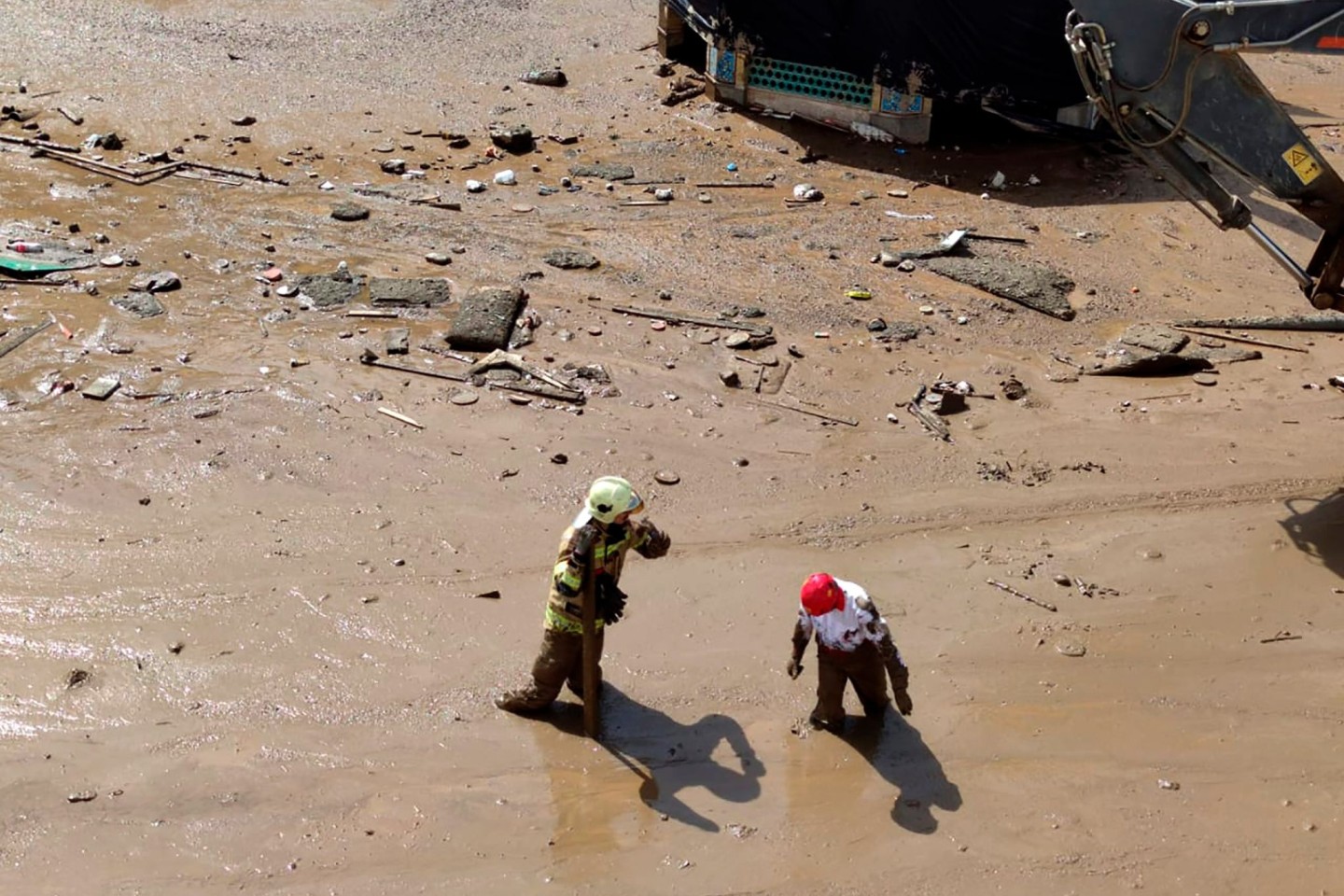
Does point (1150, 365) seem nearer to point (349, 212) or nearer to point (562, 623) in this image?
point (562, 623)

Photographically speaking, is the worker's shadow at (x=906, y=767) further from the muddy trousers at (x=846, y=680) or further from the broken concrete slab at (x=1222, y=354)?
the broken concrete slab at (x=1222, y=354)

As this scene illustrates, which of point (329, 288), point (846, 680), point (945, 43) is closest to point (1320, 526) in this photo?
point (846, 680)

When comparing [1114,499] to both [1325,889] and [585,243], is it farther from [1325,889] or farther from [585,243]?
[585,243]

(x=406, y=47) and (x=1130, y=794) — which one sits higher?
(x=406, y=47)

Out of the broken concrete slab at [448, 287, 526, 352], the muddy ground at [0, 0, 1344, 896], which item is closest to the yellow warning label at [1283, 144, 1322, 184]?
the muddy ground at [0, 0, 1344, 896]

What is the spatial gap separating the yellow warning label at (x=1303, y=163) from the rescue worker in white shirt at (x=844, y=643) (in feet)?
13.3

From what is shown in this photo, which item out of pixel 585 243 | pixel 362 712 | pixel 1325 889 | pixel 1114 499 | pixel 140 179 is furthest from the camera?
pixel 140 179

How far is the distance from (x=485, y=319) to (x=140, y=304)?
2972 millimetres

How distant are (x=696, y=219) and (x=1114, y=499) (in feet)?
18.0

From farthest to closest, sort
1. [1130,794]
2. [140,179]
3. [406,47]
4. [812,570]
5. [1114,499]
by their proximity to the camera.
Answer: [406,47], [140,179], [1114,499], [812,570], [1130,794]

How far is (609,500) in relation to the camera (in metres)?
5.24

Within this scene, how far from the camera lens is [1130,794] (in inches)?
220

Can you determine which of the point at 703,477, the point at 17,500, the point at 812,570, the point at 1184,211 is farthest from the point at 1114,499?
the point at 17,500

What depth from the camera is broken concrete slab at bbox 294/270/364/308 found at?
993cm
